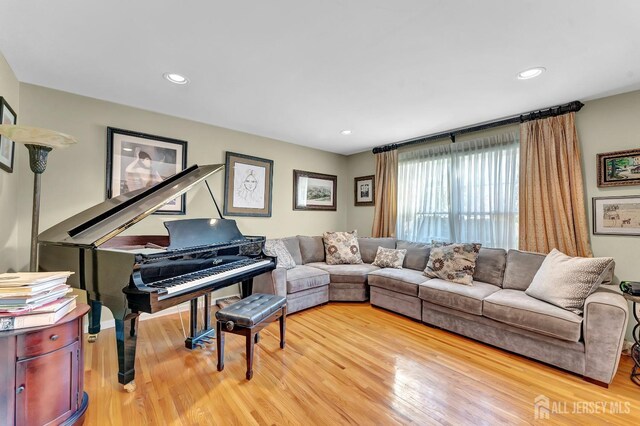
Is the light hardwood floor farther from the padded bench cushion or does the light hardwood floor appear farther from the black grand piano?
the padded bench cushion

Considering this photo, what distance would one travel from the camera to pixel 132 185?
9.93 ft

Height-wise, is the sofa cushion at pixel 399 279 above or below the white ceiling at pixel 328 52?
below

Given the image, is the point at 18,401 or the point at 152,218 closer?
the point at 18,401

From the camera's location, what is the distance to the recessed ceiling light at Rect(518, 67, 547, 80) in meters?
2.16

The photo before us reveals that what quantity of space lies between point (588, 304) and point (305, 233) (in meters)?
3.59

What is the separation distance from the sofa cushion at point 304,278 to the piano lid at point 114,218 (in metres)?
1.63

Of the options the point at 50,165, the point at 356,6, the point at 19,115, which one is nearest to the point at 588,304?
the point at 356,6

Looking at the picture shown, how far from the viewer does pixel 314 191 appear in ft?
16.0

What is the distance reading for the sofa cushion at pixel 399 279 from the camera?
10.4 feet

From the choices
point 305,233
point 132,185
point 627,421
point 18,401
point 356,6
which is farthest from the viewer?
point 305,233

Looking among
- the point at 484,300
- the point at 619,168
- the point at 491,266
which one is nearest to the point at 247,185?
the point at 484,300

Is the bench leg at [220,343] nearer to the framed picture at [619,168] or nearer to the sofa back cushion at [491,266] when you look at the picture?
the sofa back cushion at [491,266]

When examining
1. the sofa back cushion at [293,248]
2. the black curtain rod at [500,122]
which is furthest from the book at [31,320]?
the black curtain rod at [500,122]

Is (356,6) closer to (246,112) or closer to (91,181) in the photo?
(246,112)
